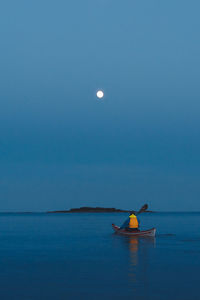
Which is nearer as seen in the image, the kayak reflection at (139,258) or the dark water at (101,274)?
the dark water at (101,274)

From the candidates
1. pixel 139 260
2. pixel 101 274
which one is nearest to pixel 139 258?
pixel 139 260

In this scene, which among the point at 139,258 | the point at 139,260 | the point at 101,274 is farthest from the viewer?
the point at 139,258

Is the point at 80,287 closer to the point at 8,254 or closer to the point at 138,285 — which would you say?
the point at 138,285

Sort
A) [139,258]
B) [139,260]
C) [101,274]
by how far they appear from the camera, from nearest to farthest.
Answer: [101,274] < [139,260] < [139,258]

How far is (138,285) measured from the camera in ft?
80.7

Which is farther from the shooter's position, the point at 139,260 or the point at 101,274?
the point at 139,260

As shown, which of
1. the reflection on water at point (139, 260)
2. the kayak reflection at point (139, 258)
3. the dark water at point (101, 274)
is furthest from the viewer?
the kayak reflection at point (139, 258)

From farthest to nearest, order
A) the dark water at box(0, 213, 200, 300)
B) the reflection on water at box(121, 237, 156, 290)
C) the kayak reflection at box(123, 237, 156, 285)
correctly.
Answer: the kayak reflection at box(123, 237, 156, 285) < the reflection on water at box(121, 237, 156, 290) < the dark water at box(0, 213, 200, 300)

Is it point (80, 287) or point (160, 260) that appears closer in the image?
point (80, 287)

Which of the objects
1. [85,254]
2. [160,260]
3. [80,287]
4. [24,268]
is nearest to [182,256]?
[160,260]

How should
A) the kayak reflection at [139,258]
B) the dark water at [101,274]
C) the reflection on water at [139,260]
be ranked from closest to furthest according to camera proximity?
the dark water at [101,274] < the reflection on water at [139,260] < the kayak reflection at [139,258]

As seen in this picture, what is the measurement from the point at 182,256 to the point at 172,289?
16313 mm

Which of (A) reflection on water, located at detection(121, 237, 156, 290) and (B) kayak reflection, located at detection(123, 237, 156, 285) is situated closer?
(A) reflection on water, located at detection(121, 237, 156, 290)

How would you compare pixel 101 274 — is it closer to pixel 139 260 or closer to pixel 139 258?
pixel 139 260
